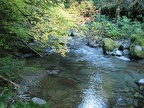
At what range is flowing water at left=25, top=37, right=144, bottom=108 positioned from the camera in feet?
21.8

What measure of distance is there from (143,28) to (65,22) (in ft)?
31.5

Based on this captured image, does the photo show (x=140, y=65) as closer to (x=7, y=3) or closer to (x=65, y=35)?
(x=65, y=35)

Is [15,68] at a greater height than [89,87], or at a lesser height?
greater

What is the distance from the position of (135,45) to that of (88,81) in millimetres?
4833

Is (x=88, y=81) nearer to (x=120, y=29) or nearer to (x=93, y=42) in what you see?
(x=93, y=42)

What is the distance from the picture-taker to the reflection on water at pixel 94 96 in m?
6.43

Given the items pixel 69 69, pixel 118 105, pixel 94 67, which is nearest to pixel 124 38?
pixel 94 67

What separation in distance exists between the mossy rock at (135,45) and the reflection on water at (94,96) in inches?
145

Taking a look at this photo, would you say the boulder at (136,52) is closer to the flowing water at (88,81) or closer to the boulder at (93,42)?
the flowing water at (88,81)

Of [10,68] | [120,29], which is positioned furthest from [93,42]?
[10,68]

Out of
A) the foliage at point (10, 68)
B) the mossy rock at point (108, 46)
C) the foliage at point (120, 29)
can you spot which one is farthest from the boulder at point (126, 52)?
the foliage at point (10, 68)

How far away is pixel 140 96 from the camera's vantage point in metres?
7.13

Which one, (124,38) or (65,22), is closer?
(65,22)

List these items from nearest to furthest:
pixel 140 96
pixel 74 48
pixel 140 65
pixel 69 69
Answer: pixel 140 96 → pixel 69 69 → pixel 140 65 → pixel 74 48
